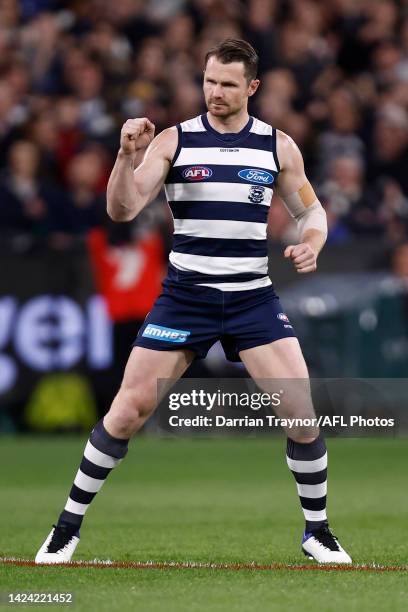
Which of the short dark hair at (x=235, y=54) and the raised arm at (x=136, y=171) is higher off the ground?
the short dark hair at (x=235, y=54)

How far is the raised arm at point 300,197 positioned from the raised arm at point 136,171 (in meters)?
0.57

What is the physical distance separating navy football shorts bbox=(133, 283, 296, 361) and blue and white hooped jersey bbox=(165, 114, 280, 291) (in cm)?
6

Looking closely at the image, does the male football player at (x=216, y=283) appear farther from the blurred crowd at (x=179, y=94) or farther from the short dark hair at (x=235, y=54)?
the blurred crowd at (x=179, y=94)

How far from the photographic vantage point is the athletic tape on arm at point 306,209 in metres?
7.31

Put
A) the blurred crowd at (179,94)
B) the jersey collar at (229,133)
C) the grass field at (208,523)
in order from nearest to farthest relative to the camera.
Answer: the grass field at (208,523) < the jersey collar at (229,133) < the blurred crowd at (179,94)

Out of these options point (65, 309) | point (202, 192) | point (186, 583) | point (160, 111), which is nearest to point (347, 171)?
point (160, 111)

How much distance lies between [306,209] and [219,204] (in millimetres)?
581

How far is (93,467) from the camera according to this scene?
7.02m

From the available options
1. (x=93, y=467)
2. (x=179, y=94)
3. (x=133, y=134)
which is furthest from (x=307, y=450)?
(x=179, y=94)

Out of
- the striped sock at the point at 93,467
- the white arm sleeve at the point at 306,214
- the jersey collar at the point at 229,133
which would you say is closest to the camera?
the striped sock at the point at 93,467

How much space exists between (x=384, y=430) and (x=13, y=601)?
21.4ft

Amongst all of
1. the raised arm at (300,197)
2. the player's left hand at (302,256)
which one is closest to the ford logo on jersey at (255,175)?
the raised arm at (300,197)

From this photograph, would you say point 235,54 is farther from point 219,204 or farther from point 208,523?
point 208,523

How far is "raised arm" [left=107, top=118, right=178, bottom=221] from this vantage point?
6.59 metres
